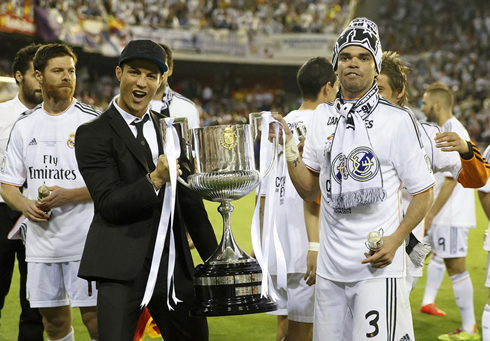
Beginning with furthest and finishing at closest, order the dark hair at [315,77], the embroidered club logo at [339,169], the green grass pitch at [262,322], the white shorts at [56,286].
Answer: the green grass pitch at [262,322], the dark hair at [315,77], the white shorts at [56,286], the embroidered club logo at [339,169]

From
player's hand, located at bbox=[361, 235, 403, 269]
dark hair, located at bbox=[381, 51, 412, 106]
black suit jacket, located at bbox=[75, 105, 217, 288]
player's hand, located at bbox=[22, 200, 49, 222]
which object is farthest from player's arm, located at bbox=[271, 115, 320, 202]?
player's hand, located at bbox=[22, 200, 49, 222]

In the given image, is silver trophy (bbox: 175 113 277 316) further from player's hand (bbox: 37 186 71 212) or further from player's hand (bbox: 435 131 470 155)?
player's hand (bbox: 37 186 71 212)

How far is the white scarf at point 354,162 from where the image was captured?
3.06 metres

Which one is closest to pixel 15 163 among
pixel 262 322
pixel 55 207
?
pixel 55 207

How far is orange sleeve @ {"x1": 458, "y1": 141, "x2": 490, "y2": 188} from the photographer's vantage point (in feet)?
11.8

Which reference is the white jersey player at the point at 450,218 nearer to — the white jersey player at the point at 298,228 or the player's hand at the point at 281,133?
the white jersey player at the point at 298,228

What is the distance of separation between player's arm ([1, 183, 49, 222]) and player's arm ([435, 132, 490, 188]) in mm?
2356

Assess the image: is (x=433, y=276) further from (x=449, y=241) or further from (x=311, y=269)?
(x=311, y=269)

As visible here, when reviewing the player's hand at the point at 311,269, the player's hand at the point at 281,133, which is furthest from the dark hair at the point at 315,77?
the player's hand at the point at 281,133

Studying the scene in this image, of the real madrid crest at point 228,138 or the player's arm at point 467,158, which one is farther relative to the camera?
the player's arm at point 467,158

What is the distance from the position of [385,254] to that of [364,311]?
0.95 ft

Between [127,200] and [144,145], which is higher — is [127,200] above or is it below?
below

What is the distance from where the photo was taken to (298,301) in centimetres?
423

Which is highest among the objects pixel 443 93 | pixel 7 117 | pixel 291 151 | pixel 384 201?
pixel 443 93
